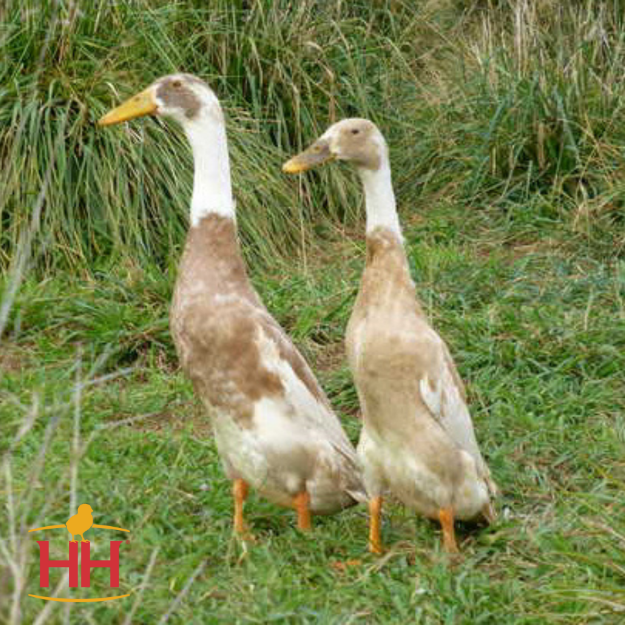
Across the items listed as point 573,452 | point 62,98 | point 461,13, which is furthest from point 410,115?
point 573,452

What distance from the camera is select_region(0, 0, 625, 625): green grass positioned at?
4379 millimetres

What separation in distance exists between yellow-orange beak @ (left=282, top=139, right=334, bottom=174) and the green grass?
89cm

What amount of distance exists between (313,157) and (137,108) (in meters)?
0.80

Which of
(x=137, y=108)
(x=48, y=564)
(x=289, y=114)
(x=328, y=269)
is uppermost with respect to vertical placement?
(x=137, y=108)

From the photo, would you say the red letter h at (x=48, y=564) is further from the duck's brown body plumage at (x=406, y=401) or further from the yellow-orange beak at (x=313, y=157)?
the yellow-orange beak at (x=313, y=157)

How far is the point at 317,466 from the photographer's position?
4.71 metres

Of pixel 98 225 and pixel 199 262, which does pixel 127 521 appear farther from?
pixel 98 225

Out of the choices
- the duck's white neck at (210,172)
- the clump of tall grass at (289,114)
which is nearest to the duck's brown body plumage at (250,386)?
the duck's white neck at (210,172)

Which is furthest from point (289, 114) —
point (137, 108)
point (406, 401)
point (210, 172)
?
point (406, 401)

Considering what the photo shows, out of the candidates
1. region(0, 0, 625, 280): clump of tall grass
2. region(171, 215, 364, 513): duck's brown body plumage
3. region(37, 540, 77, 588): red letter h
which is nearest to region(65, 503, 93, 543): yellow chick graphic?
region(37, 540, 77, 588): red letter h

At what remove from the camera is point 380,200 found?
4.68 m

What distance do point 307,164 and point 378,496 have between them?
115 centimetres

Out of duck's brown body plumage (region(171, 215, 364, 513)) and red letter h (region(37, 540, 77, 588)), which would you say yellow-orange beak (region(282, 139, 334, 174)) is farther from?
red letter h (region(37, 540, 77, 588))

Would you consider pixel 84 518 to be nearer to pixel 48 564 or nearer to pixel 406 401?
pixel 48 564
